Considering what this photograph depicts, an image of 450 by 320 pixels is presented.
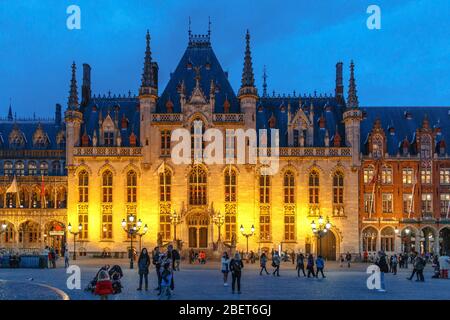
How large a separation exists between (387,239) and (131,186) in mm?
27590

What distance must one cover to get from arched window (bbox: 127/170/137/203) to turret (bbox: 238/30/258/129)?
1284cm

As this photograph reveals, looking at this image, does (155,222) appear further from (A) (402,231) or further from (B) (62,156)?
(A) (402,231)

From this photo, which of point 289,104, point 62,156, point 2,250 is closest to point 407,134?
point 289,104

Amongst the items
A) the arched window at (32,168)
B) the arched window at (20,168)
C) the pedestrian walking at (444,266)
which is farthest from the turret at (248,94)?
the pedestrian walking at (444,266)

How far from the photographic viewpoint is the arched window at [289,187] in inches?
2483

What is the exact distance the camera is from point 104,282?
22.3 meters

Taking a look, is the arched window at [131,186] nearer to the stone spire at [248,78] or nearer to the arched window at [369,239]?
the stone spire at [248,78]

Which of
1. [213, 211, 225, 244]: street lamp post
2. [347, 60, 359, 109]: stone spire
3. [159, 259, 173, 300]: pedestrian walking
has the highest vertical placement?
[347, 60, 359, 109]: stone spire

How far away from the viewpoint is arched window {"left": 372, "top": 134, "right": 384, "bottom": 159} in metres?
65.0

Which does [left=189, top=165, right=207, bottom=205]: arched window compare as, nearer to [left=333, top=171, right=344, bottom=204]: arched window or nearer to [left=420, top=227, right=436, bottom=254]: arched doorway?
[left=333, top=171, right=344, bottom=204]: arched window

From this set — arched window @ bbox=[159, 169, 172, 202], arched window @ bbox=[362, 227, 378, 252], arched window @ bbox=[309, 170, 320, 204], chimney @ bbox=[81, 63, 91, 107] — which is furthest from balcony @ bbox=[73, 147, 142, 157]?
arched window @ bbox=[362, 227, 378, 252]

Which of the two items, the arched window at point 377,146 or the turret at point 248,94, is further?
the arched window at point 377,146

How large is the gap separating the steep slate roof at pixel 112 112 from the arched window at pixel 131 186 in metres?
3.44

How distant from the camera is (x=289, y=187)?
2483 inches
